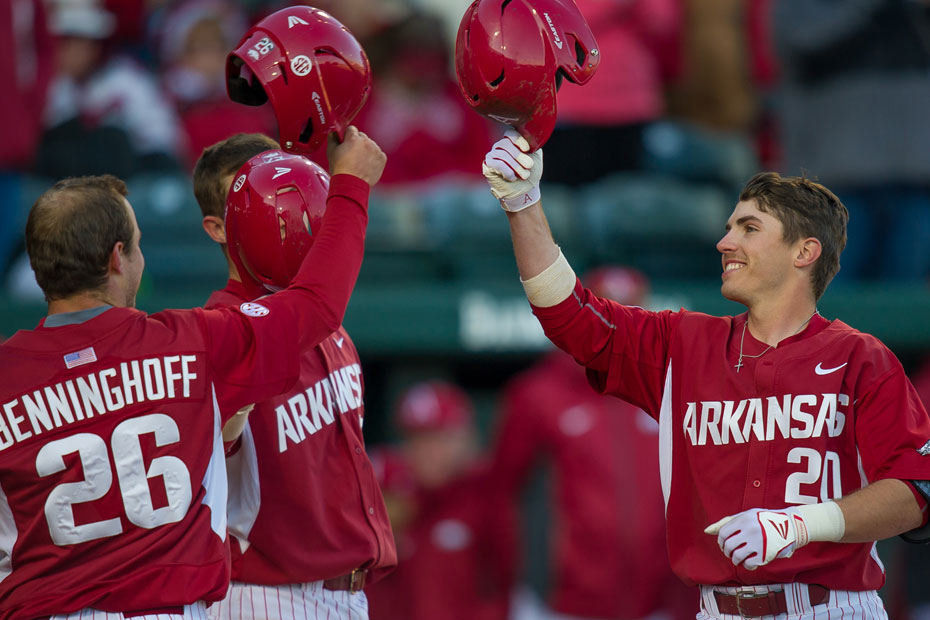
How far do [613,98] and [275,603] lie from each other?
4.28 metres

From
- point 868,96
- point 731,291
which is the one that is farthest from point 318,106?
point 868,96

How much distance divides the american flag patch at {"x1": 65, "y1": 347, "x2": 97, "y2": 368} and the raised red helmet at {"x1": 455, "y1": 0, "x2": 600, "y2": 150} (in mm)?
1102

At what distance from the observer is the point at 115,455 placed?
2881 mm

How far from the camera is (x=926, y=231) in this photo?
23.2 feet

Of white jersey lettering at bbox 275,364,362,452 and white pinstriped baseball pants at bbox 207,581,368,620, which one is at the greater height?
white jersey lettering at bbox 275,364,362,452

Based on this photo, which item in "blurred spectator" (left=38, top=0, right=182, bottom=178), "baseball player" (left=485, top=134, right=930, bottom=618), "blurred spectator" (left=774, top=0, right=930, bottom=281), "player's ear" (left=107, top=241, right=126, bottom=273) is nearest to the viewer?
"player's ear" (left=107, top=241, right=126, bottom=273)

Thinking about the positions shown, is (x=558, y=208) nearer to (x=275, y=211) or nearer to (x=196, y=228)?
(x=196, y=228)

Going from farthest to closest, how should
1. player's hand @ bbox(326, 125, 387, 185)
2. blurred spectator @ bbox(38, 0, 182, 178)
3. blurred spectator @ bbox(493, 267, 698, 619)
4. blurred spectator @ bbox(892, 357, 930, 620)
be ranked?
blurred spectator @ bbox(892, 357, 930, 620) < blurred spectator @ bbox(38, 0, 182, 178) < blurred spectator @ bbox(493, 267, 698, 619) < player's hand @ bbox(326, 125, 387, 185)

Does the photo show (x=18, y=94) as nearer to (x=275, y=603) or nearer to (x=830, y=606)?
(x=275, y=603)

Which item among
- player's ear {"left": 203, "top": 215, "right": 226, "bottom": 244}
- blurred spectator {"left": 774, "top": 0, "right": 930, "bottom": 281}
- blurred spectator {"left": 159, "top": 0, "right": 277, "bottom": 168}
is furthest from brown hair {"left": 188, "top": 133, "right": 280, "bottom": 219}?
blurred spectator {"left": 774, "top": 0, "right": 930, "bottom": 281}

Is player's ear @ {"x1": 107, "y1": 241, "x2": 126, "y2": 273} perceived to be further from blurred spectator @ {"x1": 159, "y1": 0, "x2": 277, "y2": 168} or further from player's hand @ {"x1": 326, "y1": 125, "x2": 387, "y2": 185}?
blurred spectator @ {"x1": 159, "y1": 0, "x2": 277, "y2": 168}

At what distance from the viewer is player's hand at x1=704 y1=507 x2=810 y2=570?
9.48 ft

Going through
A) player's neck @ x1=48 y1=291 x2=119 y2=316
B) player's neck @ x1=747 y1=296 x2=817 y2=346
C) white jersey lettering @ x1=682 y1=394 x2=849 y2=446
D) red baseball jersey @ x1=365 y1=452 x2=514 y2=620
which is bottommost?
red baseball jersey @ x1=365 y1=452 x2=514 y2=620

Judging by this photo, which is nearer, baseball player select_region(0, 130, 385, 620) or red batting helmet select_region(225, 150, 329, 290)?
baseball player select_region(0, 130, 385, 620)
